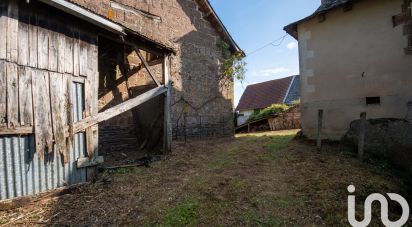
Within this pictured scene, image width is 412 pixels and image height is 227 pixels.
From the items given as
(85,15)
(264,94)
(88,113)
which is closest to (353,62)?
(85,15)

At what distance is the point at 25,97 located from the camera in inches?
167

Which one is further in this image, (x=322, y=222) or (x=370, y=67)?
(x=370, y=67)

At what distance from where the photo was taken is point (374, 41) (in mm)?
7164

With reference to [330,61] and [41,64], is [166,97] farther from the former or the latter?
[330,61]

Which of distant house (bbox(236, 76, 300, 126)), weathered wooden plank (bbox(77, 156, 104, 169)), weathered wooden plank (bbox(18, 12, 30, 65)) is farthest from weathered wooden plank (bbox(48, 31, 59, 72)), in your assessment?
distant house (bbox(236, 76, 300, 126))

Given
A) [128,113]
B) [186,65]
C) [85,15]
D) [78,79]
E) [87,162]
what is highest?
[186,65]

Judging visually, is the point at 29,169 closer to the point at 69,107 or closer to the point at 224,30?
the point at 69,107

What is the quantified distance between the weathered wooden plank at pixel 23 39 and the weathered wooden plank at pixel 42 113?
266 millimetres

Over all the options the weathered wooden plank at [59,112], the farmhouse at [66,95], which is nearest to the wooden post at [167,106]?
the farmhouse at [66,95]

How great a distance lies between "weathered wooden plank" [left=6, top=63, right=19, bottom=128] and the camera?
405cm

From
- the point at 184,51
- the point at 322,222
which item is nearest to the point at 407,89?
the point at 322,222

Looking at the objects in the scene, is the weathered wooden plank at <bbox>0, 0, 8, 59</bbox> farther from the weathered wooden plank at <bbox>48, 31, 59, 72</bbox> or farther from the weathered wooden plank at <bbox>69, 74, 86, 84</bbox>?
the weathered wooden plank at <bbox>69, 74, 86, 84</bbox>

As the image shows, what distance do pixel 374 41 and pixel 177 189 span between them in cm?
668

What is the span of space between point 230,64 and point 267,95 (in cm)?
1722
